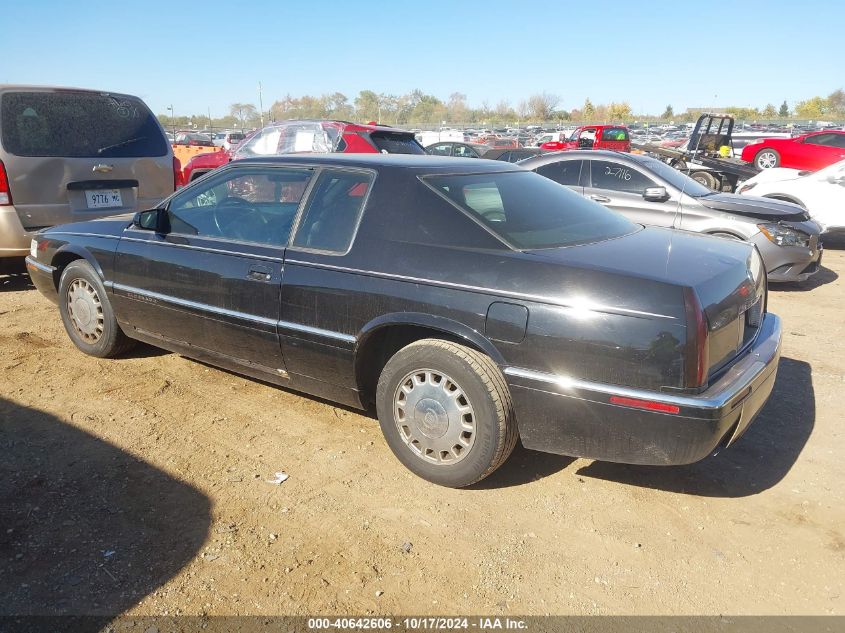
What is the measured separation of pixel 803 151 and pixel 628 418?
1679 centimetres

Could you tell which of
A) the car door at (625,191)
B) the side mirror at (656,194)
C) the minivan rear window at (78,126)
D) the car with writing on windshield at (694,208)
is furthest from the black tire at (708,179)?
the minivan rear window at (78,126)

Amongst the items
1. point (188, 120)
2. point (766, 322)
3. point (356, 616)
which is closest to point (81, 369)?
point (356, 616)

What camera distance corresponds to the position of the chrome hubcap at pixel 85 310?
4645 mm

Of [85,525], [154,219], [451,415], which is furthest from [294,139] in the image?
[85,525]

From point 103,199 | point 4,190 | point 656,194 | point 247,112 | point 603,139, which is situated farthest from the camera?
point 247,112

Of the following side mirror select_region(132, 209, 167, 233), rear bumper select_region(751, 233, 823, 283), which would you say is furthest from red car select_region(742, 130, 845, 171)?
side mirror select_region(132, 209, 167, 233)

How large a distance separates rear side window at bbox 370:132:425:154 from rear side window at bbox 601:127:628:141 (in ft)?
43.7

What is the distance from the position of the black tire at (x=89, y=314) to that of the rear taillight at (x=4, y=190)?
1657 millimetres

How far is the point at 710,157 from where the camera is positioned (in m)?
15.1

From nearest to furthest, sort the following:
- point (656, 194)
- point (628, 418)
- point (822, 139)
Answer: point (628, 418)
point (656, 194)
point (822, 139)

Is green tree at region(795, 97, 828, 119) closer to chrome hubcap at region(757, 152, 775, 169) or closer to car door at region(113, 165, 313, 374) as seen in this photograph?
chrome hubcap at region(757, 152, 775, 169)

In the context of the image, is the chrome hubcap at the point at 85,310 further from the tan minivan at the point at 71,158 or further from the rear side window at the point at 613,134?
the rear side window at the point at 613,134

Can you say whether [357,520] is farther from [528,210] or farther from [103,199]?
[103,199]

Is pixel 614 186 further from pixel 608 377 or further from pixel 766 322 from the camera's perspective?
pixel 608 377
